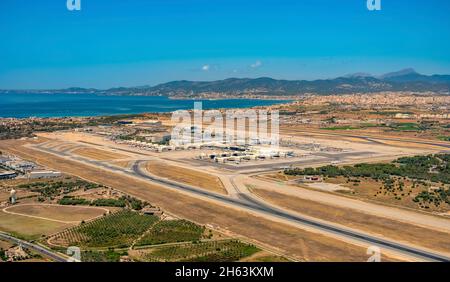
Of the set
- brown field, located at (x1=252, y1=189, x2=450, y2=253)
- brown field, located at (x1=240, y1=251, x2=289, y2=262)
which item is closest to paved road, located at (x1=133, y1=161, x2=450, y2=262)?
brown field, located at (x1=252, y1=189, x2=450, y2=253)

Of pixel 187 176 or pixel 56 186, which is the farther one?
pixel 187 176

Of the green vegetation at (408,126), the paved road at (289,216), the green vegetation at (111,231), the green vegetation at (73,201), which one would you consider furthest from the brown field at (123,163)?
the green vegetation at (408,126)

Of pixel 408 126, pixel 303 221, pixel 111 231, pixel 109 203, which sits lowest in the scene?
pixel 303 221

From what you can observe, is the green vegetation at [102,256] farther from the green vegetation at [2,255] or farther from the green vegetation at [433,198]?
the green vegetation at [433,198]

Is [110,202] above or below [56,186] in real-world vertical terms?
below

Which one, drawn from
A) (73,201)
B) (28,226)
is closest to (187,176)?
(73,201)

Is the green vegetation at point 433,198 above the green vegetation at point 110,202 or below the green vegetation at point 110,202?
below

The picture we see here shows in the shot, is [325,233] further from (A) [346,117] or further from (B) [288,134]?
(A) [346,117]

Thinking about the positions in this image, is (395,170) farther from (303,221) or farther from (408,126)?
(408,126)
